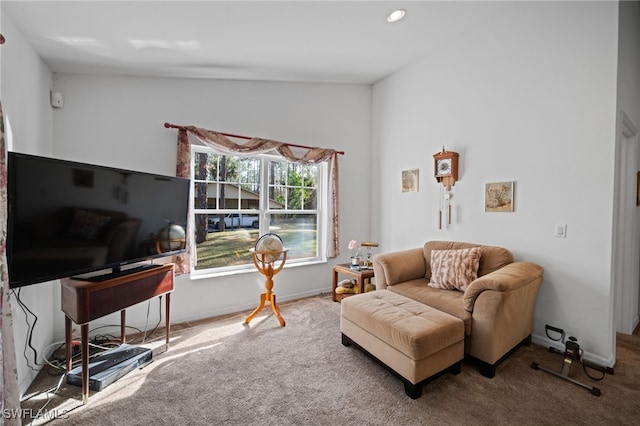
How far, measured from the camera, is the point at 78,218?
70.4 inches

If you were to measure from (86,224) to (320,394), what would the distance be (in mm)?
1890

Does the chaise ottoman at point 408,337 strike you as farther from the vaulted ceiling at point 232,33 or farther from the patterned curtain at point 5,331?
the vaulted ceiling at point 232,33

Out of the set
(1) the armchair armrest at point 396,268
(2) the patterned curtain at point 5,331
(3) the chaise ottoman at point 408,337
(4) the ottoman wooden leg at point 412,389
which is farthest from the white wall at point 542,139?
(2) the patterned curtain at point 5,331

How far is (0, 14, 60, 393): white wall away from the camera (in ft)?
5.89

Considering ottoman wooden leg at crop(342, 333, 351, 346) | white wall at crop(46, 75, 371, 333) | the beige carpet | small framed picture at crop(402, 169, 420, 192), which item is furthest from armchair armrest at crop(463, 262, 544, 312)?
white wall at crop(46, 75, 371, 333)

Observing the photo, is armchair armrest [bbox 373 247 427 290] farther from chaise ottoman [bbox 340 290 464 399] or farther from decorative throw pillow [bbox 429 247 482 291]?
chaise ottoman [bbox 340 290 464 399]

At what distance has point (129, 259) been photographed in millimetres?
2154

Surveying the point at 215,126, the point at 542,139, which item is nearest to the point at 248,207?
the point at 215,126

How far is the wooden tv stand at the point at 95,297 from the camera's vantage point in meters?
1.72

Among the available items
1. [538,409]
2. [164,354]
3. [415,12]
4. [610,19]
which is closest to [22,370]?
[164,354]

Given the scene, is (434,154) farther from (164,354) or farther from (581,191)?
(164,354)

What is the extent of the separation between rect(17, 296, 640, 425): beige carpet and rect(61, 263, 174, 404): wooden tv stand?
297 mm

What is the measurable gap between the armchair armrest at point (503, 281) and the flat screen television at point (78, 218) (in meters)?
2.52

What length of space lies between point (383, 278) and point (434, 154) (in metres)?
1.62
